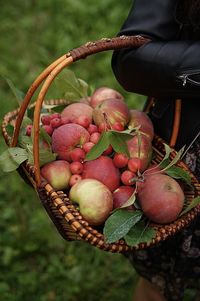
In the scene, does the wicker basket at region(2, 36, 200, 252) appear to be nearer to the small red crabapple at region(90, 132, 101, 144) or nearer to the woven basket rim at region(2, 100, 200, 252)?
the woven basket rim at region(2, 100, 200, 252)

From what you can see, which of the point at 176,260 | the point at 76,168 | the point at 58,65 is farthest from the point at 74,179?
the point at 176,260

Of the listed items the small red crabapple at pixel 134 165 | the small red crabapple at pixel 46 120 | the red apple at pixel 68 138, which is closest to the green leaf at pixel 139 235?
the small red crabapple at pixel 134 165

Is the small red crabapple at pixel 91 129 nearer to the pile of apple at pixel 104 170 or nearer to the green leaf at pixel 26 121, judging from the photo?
the pile of apple at pixel 104 170

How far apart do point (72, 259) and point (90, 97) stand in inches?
36.7

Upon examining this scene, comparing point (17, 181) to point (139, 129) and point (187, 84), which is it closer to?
point (139, 129)

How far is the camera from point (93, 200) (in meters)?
1.26

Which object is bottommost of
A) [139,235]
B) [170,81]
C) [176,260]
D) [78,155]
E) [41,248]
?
[41,248]

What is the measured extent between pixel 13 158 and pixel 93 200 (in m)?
0.23

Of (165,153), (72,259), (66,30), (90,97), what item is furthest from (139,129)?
(66,30)

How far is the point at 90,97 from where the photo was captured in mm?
1591

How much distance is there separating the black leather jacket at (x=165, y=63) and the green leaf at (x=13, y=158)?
29 centimetres

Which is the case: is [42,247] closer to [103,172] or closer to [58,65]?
[103,172]

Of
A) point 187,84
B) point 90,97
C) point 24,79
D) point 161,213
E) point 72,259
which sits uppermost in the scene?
point 187,84

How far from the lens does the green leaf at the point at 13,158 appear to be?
4.52 ft
